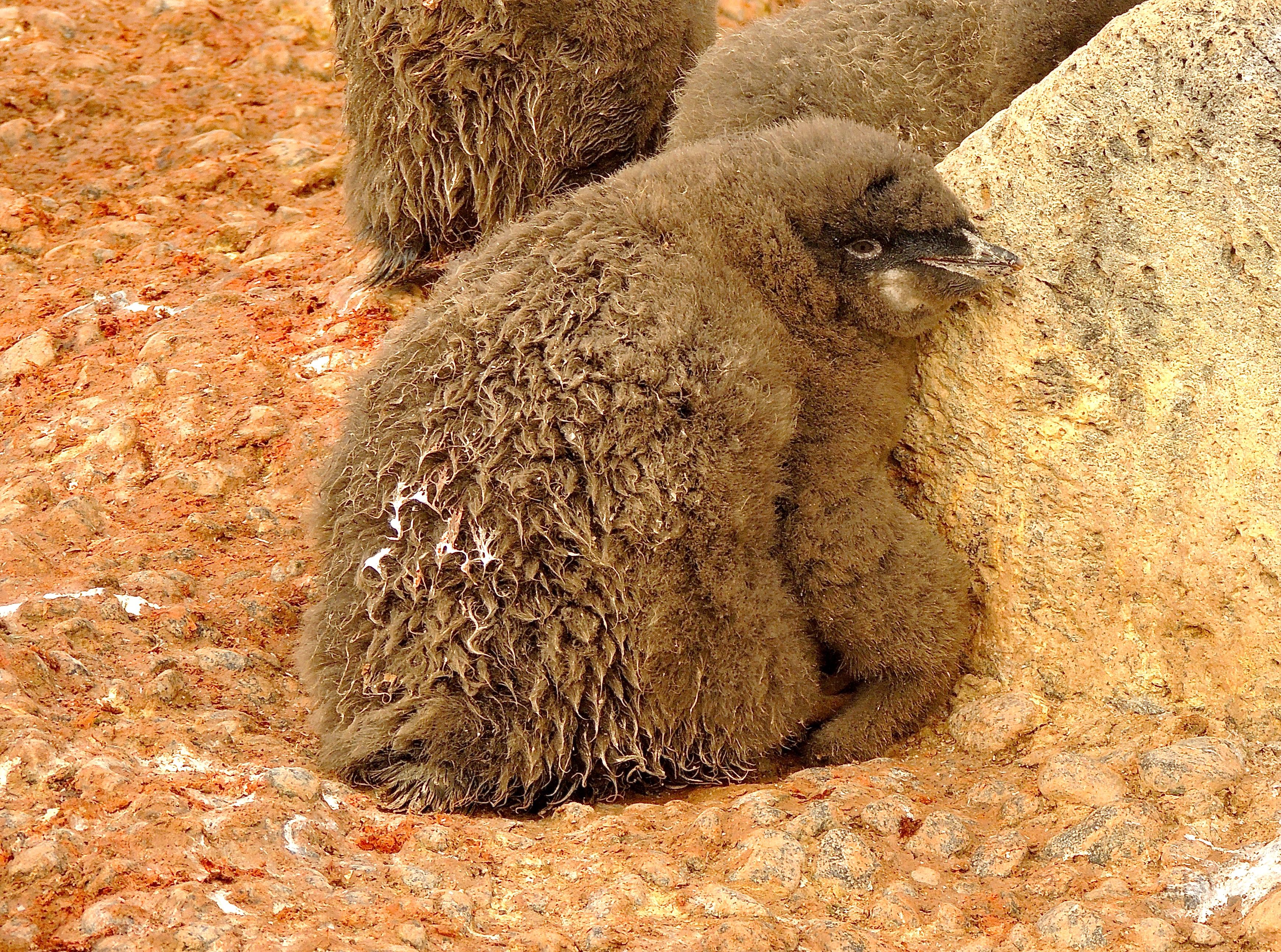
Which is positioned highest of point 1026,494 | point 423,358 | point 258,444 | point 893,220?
point 893,220

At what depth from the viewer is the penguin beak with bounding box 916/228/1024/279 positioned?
12.5 ft

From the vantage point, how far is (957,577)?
3.93 metres

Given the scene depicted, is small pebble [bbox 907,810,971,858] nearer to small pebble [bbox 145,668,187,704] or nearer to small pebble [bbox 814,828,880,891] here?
small pebble [bbox 814,828,880,891]

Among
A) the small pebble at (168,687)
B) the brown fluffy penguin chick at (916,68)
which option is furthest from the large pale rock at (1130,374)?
the small pebble at (168,687)

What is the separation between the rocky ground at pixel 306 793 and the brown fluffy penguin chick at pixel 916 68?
1.78 metres

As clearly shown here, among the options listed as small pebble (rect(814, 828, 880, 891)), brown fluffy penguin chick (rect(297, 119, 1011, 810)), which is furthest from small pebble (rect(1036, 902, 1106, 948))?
brown fluffy penguin chick (rect(297, 119, 1011, 810))

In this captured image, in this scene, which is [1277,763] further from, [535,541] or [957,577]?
[535,541]

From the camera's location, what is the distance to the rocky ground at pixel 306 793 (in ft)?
9.70

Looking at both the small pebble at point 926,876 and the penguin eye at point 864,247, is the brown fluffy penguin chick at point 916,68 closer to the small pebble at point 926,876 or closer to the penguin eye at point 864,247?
the penguin eye at point 864,247

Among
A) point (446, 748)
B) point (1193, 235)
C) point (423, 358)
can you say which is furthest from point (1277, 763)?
point (423, 358)

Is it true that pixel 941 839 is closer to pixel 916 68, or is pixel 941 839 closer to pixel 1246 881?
pixel 1246 881

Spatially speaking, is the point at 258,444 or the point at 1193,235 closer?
the point at 1193,235

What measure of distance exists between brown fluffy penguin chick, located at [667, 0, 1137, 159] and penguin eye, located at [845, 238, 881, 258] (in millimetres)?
835

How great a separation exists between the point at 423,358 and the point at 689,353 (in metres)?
0.68
